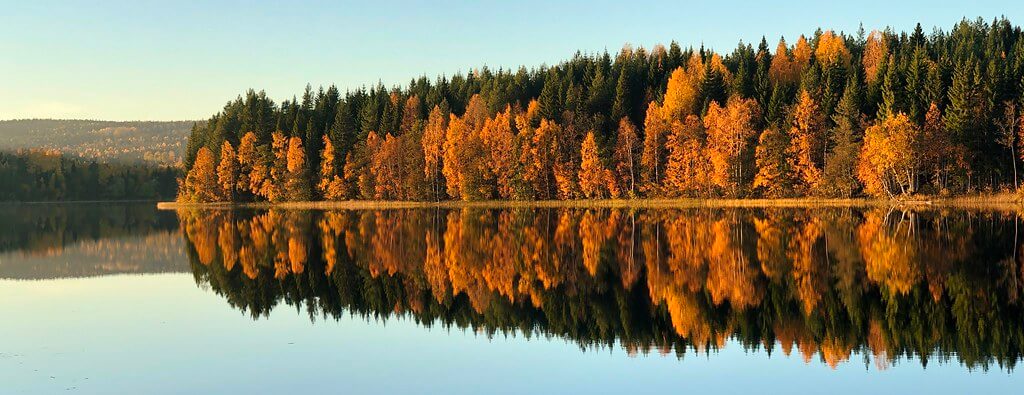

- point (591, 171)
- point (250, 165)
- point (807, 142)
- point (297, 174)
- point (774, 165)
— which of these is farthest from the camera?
point (250, 165)

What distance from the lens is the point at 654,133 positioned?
299 feet

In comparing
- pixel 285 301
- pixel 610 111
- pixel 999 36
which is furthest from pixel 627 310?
pixel 999 36

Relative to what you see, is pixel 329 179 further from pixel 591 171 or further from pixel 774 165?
pixel 774 165

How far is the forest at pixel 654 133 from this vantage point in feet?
247

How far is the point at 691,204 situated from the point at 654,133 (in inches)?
429

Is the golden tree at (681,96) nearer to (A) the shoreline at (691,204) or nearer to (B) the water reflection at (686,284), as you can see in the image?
(A) the shoreline at (691,204)

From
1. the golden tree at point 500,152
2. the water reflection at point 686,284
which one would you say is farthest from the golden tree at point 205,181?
the water reflection at point 686,284

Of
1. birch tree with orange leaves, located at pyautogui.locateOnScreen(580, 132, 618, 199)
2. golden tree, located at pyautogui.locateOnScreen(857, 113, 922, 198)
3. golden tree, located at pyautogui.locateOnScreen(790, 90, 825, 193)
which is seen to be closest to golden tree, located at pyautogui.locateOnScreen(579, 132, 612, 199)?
birch tree with orange leaves, located at pyautogui.locateOnScreen(580, 132, 618, 199)

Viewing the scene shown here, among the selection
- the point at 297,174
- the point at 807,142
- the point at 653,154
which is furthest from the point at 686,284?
the point at 297,174

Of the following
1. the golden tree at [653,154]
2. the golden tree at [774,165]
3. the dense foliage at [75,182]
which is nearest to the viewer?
the golden tree at [774,165]

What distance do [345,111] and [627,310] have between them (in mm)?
103465

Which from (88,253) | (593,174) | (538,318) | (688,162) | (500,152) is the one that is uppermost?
(500,152)

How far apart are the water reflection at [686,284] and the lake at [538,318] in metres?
0.10

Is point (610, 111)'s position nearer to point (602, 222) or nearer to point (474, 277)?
point (602, 222)
